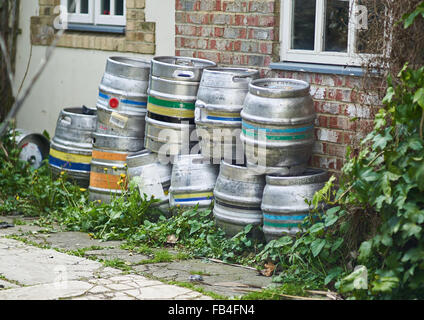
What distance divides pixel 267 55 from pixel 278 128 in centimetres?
96

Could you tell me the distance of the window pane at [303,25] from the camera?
532cm

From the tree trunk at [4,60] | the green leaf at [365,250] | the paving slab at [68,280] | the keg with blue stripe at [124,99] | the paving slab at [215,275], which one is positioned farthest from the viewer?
the tree trunk at [4,60]

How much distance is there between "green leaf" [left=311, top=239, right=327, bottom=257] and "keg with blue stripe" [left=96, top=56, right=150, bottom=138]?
Result: 2.20 meters

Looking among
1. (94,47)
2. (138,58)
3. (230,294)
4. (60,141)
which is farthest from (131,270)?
(94,47)

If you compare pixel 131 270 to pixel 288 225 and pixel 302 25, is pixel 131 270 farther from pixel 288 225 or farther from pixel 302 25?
pixel 302 25

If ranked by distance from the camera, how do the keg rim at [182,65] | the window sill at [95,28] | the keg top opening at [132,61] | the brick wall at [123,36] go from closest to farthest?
the keg rim at [182,65], the keg top opening at [132,61], the brick wall at [123,36], the window sill at [95,28]

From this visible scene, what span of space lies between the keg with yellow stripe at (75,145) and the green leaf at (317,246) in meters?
2.70

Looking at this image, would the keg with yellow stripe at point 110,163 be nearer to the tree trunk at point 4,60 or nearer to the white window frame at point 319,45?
the white window frame at point 319,45

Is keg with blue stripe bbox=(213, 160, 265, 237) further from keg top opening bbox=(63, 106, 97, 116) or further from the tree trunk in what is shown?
the tree trunk

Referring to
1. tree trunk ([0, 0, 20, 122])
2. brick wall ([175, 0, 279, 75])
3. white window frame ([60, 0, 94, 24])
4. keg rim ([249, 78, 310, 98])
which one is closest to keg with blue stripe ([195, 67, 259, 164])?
keg rim ([249, 78, 310, 98])

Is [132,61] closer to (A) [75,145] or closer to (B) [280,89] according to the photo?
(A) [75,145]

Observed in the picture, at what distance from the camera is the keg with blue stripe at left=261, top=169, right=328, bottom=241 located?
15.2ft

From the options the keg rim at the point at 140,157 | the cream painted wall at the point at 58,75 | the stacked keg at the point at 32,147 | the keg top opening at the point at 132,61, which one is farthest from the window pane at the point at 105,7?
the keg rim at the point at 140,157

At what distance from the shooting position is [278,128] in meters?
4.73
